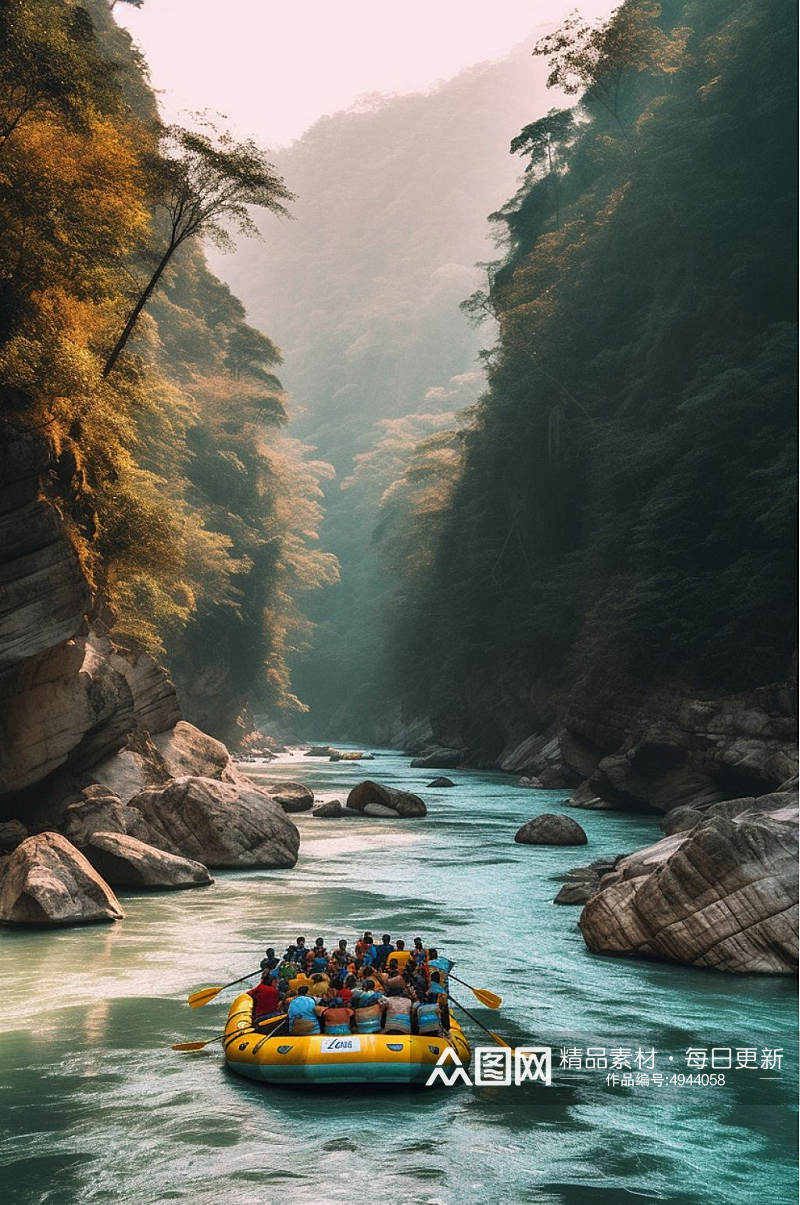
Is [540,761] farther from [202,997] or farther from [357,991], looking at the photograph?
[357,991]

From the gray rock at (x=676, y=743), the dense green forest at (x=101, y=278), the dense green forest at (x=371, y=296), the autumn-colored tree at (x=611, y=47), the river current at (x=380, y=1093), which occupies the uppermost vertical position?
the dense green forest at (x=371, y=296)

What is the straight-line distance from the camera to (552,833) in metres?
24.9

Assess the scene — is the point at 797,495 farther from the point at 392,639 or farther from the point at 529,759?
the point at 392,639

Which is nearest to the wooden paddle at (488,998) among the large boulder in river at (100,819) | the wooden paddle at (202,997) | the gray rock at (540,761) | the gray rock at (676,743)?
the wooden paddle at (202,997)

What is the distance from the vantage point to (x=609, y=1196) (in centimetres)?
836

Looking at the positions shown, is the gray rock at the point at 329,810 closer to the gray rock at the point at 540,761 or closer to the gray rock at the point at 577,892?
the gray rock at the point at 540,761

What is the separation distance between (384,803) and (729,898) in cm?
1832

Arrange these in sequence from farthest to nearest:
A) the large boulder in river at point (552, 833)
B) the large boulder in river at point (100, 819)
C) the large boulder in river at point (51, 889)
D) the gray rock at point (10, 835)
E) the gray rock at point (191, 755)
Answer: the gray rock at point (191, 755)
the large boulder in river at point (552, 833)
the large boulder in river at point (100, 819)
the gray rock at point (10, 835)
the large boulder in river at point (51, 889)

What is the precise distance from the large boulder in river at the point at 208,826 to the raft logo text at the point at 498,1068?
1070cm

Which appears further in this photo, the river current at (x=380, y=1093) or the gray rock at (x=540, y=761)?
the gray rock at (x=540, y=761)

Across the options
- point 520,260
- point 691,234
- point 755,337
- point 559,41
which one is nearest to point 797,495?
point 755,337

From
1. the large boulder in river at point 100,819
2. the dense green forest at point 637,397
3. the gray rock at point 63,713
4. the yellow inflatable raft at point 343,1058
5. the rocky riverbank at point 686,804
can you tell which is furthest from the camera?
the dense green forest at point 637,397

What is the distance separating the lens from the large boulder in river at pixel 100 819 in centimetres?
1969

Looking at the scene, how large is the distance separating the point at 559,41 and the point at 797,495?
26638 mm
